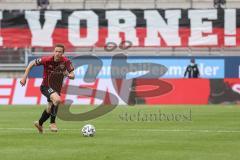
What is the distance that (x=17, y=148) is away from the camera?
1388 cm

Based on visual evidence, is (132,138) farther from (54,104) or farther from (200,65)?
(200,65)

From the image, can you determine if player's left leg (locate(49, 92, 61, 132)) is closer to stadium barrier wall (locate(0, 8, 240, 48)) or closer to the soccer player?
the soccer player

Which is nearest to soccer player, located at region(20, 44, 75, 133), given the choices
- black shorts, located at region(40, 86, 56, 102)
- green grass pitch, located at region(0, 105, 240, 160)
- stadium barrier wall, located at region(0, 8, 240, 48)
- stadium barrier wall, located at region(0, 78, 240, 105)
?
black shorts, located at region(40, 86, 56, 102)

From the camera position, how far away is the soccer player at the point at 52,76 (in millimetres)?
17625

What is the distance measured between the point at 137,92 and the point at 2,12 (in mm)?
12471

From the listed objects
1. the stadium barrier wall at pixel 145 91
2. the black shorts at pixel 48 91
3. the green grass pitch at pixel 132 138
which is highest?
the black shorts at pixel 48 91

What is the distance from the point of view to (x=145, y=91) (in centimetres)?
3278

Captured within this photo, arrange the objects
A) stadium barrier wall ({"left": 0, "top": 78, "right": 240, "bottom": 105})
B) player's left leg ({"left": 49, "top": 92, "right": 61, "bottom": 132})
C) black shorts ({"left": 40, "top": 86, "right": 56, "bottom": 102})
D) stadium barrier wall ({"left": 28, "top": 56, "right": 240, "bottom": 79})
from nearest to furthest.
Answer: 1. player's left leg ({"left": 49, "top": 92, "right": 61, "bottom": 132})
2. black shorts ({"left": 40, "top": 86, "right": 56, "bottom": 102})
3. stadium barrier wall ({"left": 0, "top": 78, "right": 240, "bottom": 105})
4. stadium barrier wall ({"left": 28, "top": 56, "right": 240, "bottom": 79})

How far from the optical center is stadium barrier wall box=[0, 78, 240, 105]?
32.5m

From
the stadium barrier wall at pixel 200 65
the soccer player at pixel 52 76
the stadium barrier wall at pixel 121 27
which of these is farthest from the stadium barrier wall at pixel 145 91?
the soccer player at pixel 52 76

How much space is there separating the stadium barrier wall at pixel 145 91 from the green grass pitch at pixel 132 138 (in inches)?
256

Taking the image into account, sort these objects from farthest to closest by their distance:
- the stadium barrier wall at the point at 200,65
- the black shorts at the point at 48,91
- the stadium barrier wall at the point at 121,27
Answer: the stadium barrier wall at the point at 121,27 < the stadium barrier wall at the point at 200,65 < the black shorts at the point at 48,91

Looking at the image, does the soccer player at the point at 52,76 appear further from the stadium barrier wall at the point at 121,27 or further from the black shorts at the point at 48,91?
the stadium barrier wall at the point at 121,27

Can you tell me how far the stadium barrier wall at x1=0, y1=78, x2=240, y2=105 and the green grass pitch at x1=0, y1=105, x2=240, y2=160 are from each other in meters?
6.50
